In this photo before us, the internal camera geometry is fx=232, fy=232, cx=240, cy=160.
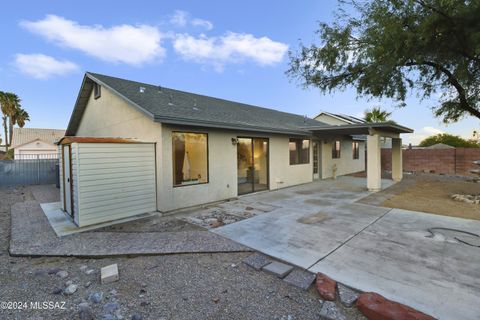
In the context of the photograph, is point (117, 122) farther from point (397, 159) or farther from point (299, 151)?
point (397, 159)

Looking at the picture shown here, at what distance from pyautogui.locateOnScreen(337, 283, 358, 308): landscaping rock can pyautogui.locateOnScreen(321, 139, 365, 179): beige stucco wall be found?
1088 cm

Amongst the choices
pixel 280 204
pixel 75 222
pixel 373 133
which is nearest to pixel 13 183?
pixel 75 222

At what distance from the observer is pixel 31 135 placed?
83.2 feet

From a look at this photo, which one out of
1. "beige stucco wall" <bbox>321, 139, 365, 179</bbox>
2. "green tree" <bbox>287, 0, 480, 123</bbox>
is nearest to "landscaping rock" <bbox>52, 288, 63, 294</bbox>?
"green tree" <bbox>287, 0, 480, 123</bbox>

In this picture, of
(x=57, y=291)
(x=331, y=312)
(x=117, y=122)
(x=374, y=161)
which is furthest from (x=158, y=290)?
(x=374, y=161)

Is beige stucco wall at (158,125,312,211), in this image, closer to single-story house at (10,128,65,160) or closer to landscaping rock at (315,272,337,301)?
landscaping rock at (315,272,337,301)

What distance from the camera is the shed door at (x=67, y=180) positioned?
5762mm

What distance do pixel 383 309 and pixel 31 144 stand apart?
1238 inches

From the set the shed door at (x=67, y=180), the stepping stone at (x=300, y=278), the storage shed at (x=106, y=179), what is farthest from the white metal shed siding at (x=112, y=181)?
the stepping stone at (x=300, y=278)

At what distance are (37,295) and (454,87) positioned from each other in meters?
11.7

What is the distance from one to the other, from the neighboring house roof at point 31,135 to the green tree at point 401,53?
27.3 meters

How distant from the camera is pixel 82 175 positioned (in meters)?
5.03

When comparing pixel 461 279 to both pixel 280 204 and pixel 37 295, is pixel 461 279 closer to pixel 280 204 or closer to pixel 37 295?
pixel 280 204

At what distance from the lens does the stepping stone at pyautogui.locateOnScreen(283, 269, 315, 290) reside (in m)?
2.86
